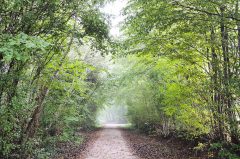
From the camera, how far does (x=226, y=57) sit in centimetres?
647

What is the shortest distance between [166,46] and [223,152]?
12.0 ft

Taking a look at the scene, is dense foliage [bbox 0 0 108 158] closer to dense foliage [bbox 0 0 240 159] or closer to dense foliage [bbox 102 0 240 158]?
dense foliage [bbox 0 0 240 159]

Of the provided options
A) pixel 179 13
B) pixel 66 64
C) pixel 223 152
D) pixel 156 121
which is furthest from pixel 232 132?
pixel 156 121

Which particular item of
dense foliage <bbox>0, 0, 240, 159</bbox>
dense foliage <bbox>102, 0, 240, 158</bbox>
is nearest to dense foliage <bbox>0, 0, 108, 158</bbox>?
dense foliage <bbox>0, 0, 240, 159</bbox>

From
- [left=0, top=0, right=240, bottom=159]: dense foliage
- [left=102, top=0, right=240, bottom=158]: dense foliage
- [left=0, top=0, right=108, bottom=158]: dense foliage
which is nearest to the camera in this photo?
[left=0, top=0, right=108, bottom=158]: dense foliage

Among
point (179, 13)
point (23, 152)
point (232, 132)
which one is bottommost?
point (23, 152)

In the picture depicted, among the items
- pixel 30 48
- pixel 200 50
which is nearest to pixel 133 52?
pixel 200 50

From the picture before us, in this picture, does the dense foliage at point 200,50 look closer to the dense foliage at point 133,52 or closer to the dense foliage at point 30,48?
the dense foliage at point 133,52

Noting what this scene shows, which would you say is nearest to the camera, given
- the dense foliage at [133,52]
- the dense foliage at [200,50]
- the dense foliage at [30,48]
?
the dense foliage at [30,48]

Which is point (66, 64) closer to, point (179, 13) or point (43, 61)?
point (43, 61)

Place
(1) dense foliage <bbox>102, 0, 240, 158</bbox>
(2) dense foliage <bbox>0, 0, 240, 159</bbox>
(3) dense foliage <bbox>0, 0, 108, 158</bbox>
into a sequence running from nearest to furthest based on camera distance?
(3) dense foliage <bbox>0, 0, 108, 158</bbox> < (2) dense foliage <bbox>0, 0, 240, 159</bbox> < (1) dense foliage <bbox>102, 0, 240, 158</bbox>

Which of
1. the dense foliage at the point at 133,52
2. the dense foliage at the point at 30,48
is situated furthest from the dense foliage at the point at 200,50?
the dense foliage at the point at 30,48

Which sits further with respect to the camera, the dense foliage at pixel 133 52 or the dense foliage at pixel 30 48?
the dense foliage at pixel 133 52

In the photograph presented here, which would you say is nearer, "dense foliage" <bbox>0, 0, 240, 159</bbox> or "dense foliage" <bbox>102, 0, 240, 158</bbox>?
"dense foliage" <bbox>0, 0, 240, 159</bbox>
